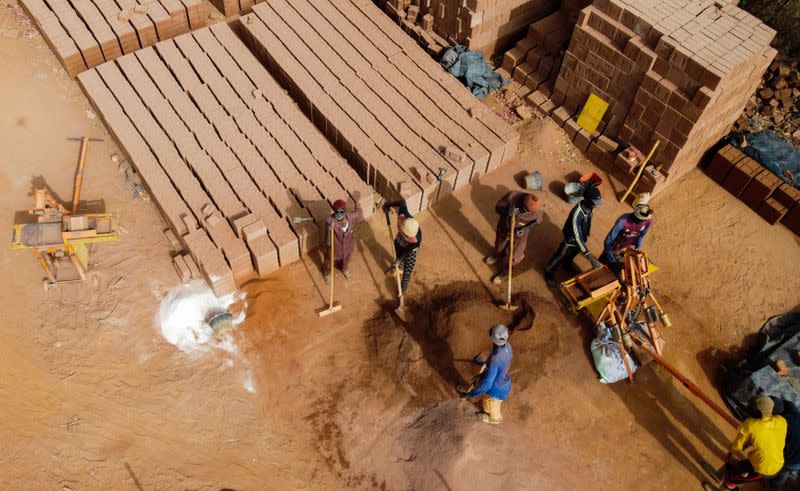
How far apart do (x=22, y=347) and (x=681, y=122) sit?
1036 centimetres

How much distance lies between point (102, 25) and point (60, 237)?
460 centimetres

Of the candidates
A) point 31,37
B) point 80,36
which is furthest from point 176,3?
point 31,37

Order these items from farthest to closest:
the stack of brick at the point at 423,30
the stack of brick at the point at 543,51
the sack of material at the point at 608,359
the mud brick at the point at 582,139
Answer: the stack of brick at the point at 423,30
the stack of brick at the point at 543,51
the mud brick at the point at 582,139
the sack of material at the point at 608,359

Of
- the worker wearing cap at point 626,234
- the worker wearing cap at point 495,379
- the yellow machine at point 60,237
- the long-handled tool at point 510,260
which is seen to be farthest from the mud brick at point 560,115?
the yellow machine at point 60,237

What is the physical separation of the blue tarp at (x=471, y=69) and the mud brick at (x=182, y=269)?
6005mm

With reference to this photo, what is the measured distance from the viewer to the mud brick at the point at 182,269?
28.0 feet

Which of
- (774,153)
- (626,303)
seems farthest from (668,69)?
(626,303)

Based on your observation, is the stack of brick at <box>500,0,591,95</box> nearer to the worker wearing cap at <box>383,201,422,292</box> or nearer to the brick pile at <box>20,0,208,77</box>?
the worker wearing cap at <box>383,201,422,292</box>

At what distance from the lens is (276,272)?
895cm

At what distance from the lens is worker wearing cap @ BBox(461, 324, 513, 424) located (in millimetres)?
6625

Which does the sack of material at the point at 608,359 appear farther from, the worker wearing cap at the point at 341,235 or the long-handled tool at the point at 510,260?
the worker wearing cap at the point at 341,235

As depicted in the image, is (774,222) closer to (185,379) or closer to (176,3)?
(185,379)

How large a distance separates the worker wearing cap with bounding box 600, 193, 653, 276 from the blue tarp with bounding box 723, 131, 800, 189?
11.5ft

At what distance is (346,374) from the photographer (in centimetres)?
815
